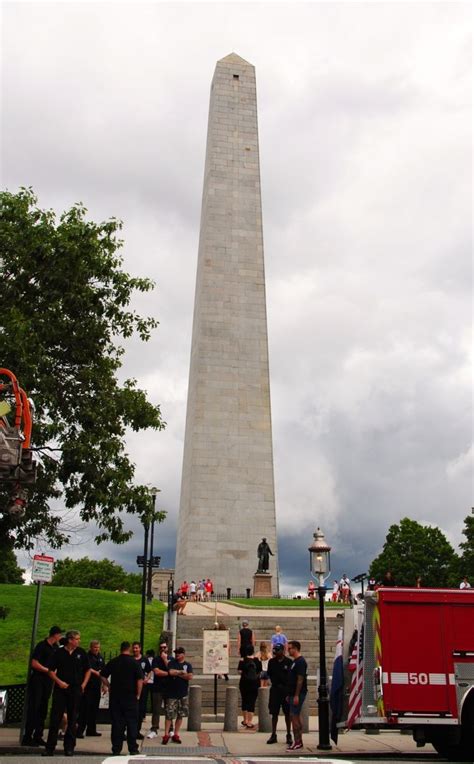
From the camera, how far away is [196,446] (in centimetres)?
4675

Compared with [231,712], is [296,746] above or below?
below

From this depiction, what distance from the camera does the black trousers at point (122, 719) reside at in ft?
39.9

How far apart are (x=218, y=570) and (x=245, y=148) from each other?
89.0 feet

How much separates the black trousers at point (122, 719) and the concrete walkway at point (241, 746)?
1.05 feet

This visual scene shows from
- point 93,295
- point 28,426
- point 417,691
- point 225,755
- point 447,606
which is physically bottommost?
point 225,755

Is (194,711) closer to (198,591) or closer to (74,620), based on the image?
(74,620)

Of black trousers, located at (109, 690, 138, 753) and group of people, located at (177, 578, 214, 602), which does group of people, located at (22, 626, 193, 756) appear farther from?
group of people, located at (177, 578, 214, 602)

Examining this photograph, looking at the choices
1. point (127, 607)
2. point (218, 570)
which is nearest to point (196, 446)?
point (218, 570)

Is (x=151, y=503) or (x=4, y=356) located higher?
(x=4, y=356)

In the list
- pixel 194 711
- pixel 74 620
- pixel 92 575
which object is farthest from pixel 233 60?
pixel 92 575

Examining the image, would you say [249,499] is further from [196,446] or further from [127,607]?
[127,607]

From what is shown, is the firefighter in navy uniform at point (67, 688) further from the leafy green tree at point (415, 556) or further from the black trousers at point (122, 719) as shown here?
the leafy green tree at point (415, 556)

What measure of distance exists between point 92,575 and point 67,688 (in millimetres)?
98241

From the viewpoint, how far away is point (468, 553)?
64938mm
